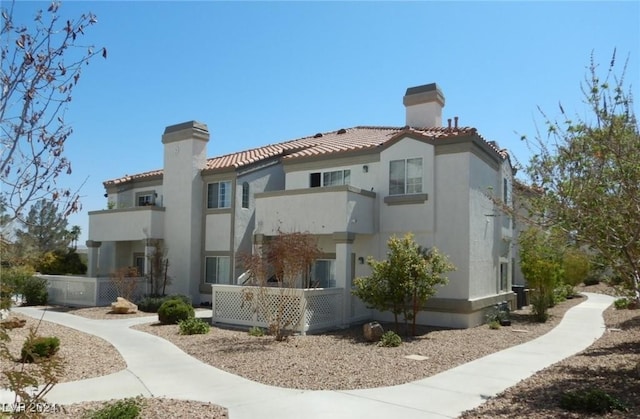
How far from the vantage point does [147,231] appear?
951 inches

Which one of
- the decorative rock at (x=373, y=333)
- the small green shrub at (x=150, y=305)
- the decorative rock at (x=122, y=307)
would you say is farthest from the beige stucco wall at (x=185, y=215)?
the decorative rock at (x=373, y=333)

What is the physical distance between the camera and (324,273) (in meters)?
20.5

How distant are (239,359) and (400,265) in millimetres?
6110

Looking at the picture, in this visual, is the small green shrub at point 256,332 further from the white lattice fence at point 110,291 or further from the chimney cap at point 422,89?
the chimney cap at point 422,89

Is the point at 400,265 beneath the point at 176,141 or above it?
beneath

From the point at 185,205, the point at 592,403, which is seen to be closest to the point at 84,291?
the point at 185,205

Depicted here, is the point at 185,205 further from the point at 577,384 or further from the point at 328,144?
the point at 577,384

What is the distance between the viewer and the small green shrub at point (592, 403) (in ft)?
25.1

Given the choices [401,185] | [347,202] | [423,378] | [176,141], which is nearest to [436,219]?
[401,185]

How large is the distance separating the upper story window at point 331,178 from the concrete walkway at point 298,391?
9.67m

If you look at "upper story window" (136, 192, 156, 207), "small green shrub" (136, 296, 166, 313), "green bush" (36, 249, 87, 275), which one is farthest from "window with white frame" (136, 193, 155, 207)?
"small green shrub" (136, 296, 166, 313)

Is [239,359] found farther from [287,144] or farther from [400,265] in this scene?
[287,144]

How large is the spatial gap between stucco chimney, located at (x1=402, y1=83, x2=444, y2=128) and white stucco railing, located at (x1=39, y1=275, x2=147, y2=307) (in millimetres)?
15029

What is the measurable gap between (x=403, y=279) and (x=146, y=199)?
1770 cm
